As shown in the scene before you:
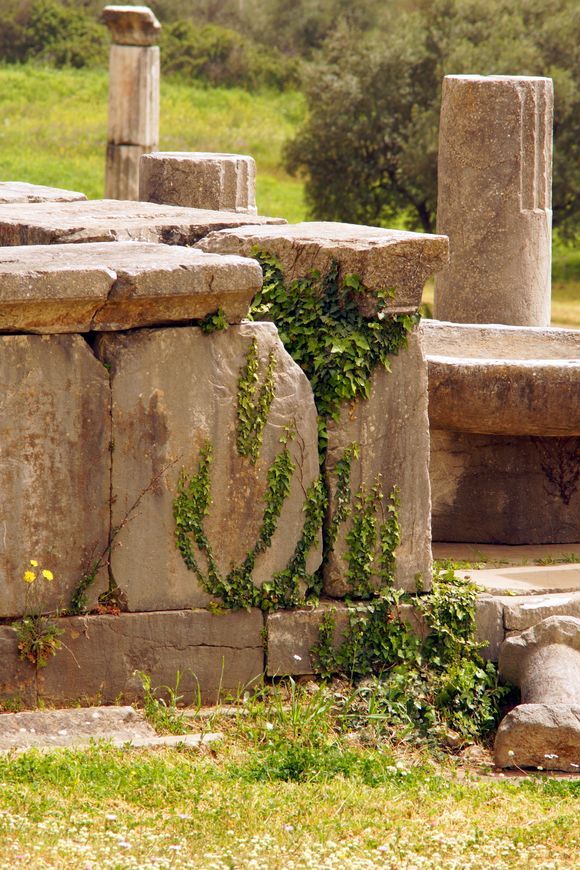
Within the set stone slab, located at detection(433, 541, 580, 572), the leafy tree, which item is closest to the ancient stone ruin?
stone slab, located at detection(433, 541, 580, 572)

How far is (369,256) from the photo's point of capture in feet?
20.6

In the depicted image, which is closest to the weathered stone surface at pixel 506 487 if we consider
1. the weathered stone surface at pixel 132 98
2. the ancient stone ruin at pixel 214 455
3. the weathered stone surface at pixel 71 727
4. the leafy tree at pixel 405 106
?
the ancient stone ruin at pixel 214 455

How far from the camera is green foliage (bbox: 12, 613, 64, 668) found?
19.2 ft

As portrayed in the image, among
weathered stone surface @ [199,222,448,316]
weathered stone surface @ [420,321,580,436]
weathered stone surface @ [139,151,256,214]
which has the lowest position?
weathered stone surface @ [420,321,580,436]

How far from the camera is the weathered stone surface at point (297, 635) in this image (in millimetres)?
6293

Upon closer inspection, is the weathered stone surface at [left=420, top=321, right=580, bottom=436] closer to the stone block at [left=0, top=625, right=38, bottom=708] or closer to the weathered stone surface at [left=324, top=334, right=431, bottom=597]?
the weathered stone surface at [left=324, top=334, right=431, bottom=597]

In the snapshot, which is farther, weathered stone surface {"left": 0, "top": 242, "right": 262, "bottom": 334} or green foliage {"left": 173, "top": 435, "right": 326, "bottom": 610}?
green foliage {"left": 173, "top": 435, "right": 326, "bottom": 610}

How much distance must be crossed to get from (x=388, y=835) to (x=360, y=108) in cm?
1968

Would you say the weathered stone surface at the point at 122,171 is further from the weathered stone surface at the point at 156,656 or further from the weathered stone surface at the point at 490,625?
the weathered stone surface at the point at 156,656

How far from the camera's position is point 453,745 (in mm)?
6109

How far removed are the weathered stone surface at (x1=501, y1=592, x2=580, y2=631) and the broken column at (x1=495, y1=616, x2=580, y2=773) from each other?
23 centimetres

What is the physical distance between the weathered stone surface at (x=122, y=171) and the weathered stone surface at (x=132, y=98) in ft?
0.33

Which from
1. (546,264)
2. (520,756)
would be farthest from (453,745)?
(546,264)

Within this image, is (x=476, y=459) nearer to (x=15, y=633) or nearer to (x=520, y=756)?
(x=520, y=756)
